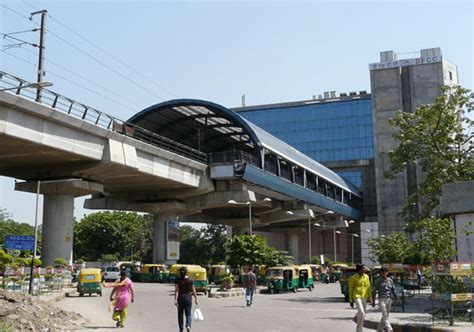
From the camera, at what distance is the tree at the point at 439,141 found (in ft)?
111

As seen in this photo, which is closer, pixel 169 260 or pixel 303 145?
pixel 169 260

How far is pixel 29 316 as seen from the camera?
1423cm

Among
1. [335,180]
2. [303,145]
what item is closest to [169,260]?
[335,180]

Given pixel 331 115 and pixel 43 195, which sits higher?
pixel 331 115

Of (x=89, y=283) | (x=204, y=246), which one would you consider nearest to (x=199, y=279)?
(x=89, y=283)

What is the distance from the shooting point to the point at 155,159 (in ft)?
139

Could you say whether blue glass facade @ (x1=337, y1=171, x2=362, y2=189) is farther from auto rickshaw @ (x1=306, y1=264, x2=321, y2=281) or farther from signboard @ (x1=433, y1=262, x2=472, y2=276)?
signboard @ (x1=433, y1=262, x2=472, y2=276)

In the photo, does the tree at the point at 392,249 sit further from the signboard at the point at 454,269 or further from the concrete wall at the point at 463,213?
the signboard at the point at 454,269

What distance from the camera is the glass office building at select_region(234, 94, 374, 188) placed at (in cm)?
10256

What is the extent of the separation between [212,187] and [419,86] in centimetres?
4604

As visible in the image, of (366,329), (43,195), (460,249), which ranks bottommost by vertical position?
(366,329)

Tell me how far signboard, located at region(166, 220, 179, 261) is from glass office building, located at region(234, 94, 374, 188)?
5309 cm

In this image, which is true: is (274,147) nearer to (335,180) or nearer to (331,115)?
(335,180)

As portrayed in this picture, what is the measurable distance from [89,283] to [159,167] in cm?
1290
